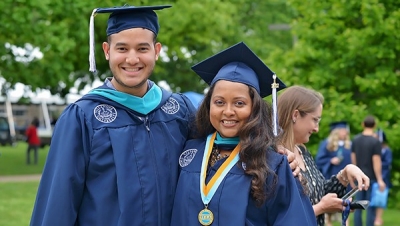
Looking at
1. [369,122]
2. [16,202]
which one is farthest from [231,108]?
[16,202]

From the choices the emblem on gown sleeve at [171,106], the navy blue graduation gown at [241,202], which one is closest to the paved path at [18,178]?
the emblem on gown sleeve at [171,106]

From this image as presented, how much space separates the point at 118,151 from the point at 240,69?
2.43 feet

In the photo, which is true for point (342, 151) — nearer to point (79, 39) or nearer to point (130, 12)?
point (130, 12)

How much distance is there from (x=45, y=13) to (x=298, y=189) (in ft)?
40.4

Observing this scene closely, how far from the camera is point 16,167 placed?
26.3 m

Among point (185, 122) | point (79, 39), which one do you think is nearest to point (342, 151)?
point (185, 122)

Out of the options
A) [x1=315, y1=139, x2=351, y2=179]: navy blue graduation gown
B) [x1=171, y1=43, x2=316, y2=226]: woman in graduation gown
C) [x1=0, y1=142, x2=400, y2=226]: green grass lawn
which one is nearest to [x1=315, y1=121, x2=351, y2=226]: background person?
[x1=315, y1=139, x2=351, y2=179]: navy blue graduation gown

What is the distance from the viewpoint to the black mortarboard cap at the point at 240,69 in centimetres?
387

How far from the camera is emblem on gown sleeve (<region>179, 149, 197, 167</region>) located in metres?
3.90

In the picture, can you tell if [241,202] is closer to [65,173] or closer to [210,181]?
[210,181]

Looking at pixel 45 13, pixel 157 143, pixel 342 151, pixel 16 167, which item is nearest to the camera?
pixel 157 143

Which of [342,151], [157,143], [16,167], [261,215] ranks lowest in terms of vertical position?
[16,167]

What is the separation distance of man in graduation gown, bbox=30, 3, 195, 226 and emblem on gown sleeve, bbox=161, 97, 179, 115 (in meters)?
0.09

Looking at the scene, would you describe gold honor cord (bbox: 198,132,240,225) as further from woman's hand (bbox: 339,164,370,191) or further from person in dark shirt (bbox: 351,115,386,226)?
person in dark shirt (bbox: 351,115,386,226)
